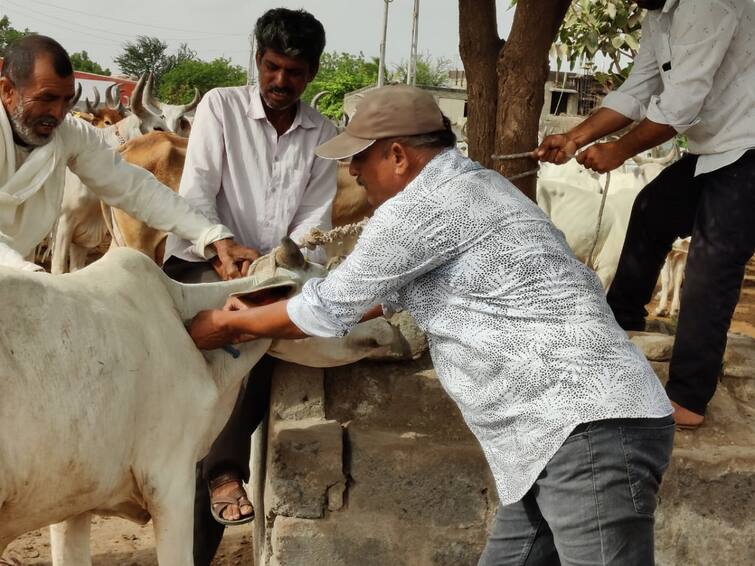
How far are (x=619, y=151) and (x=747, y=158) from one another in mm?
470

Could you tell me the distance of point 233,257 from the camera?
3.47 meters

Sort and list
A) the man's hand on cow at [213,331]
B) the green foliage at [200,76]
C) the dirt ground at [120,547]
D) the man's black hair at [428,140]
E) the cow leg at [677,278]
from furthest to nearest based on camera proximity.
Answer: the green foliage at [200,76] < the cow leg at [677,278] < the dirt ground at [120,547] < the man's hand on cow at [213,331] < the man's black hair at [428,140]

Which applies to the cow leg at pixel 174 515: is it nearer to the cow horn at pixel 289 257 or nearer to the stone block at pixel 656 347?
the cow horn at pixel 289 257

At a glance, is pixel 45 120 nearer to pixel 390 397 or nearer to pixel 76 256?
pixel 390 397

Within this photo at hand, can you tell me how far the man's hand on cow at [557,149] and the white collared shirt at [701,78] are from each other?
28cm

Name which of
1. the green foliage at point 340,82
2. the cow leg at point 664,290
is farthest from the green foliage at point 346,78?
the cow leg at point 664,290

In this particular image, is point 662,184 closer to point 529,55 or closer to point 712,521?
point 529,55

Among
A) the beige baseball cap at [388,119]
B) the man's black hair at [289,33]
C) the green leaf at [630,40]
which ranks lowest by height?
the beige baseball cap at [388,119]

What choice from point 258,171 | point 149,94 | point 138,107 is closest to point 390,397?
point 258,171

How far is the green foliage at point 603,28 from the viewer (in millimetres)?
8172

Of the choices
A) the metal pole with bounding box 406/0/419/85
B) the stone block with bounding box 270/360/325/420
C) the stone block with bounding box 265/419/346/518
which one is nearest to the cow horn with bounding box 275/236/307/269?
the stone block with bounding box 270/360/325/420

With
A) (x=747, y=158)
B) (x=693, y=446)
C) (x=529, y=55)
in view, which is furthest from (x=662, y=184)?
(x=693, y=446)

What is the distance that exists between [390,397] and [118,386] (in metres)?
1.38

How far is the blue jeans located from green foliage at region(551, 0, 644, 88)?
634 cm
